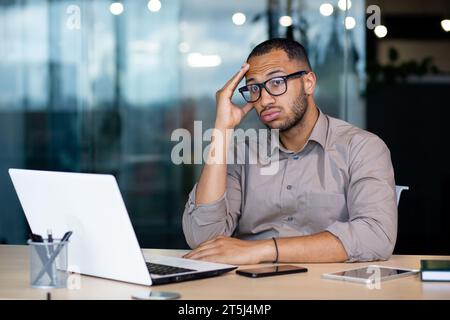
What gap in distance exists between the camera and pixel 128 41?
5297 mm

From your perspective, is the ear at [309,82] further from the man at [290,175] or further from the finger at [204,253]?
the finger at [204,253]

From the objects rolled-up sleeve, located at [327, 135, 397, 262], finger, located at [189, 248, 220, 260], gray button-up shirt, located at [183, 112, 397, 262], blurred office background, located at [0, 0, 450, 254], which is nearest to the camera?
finger, located at [189, 248, 220, 260]

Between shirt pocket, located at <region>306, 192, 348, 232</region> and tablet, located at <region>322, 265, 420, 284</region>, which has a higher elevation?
shirt pocket, located at <region>306, 192, 348, 232</region>

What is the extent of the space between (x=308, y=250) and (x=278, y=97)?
62 centimetres

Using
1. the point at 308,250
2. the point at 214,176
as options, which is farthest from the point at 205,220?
the point at 308,250

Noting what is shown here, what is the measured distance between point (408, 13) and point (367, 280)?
336 cm

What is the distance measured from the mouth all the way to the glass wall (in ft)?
7.59

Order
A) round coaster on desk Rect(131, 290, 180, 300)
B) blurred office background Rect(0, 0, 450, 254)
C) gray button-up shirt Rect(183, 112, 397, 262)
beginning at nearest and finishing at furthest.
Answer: round coaster on desk Rect(131, 290, 180, 300), gray button-up shirt Rect(183, 112, 397, 262), blurred office background Rect(0, 0, 450, 254)

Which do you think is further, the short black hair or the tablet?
the short black hair

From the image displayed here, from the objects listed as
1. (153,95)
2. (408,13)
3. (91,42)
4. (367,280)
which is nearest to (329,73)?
(408,13)

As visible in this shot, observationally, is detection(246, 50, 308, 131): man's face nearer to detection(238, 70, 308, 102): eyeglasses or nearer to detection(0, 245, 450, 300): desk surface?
detection(238, 70, 308, 102): eyeglasses

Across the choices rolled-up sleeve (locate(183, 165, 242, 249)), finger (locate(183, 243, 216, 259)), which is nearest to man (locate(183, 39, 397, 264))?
rolled-up sleeve (locate(183, 165, 242, 249))

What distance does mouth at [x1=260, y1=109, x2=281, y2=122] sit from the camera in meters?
2.82
